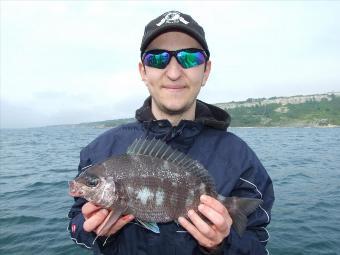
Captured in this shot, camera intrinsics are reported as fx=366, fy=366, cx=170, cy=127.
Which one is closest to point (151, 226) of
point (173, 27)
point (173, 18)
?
point (173, 27)

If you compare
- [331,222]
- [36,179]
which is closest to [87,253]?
[331,222]

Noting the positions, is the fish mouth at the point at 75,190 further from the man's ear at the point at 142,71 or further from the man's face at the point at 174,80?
the man's ear at the point at 142,71

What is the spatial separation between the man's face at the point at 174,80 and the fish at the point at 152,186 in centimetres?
62

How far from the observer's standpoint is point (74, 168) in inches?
1101

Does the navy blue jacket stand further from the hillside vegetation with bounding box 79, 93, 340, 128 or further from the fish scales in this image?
the hillside vegetation with bounding box 79, 93, 340, 128

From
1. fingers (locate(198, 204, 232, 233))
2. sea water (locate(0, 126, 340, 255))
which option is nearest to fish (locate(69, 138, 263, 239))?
fingers (locate(198, 204, 232, 233))

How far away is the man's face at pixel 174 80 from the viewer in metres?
4.93

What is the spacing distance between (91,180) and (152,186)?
0.76 meters

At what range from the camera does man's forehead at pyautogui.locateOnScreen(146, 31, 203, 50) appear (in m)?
5.08

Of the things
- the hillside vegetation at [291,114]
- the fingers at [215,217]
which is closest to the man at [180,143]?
the fingers at [215,217]

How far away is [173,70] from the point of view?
4.88m

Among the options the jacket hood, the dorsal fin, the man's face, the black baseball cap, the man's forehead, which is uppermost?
the black baseball cap

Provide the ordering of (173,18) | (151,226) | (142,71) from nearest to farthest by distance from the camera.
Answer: (151,226) → (173,18) → (142,71)

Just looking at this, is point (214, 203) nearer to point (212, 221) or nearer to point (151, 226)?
point (212, 221)
